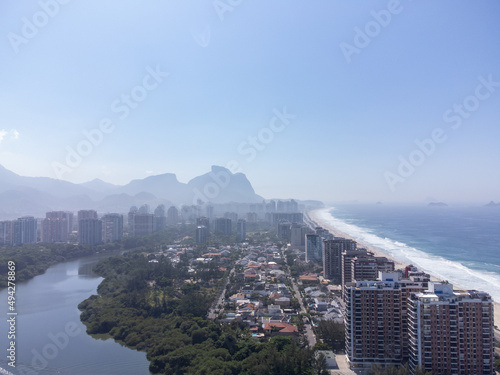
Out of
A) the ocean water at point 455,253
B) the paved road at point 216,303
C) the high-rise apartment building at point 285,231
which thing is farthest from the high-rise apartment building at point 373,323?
the high-rise apartment building at point 285,231

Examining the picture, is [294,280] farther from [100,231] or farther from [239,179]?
[239,179]

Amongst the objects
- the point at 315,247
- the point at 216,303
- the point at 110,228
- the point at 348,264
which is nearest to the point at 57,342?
the point at 216,303

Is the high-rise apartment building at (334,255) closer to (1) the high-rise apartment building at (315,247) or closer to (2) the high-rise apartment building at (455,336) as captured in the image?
(1) the high-rise apartment building at (315,247)

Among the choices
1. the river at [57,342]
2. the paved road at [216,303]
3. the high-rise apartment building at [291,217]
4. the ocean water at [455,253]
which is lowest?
the river at [57,342]

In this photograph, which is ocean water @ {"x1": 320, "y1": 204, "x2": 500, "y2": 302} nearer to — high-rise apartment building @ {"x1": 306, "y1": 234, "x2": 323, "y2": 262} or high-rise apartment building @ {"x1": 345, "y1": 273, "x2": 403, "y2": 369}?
high-rise apartment building @ {"x1": 306, "y1": 234, "x2": 323, "y2": 262}

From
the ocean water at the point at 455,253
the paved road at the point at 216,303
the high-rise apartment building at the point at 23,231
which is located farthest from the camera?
the high-rise apartment building at the point at 23,231

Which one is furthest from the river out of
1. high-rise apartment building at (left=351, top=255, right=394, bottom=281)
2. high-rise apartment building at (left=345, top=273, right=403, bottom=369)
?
high-rise apartment building at (left=351, top=255, right=394, bottom=281)

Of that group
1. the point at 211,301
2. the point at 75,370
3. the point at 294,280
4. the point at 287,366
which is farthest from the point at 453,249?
the point at 75,370

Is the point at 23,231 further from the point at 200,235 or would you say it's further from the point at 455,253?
the point at 455,253
